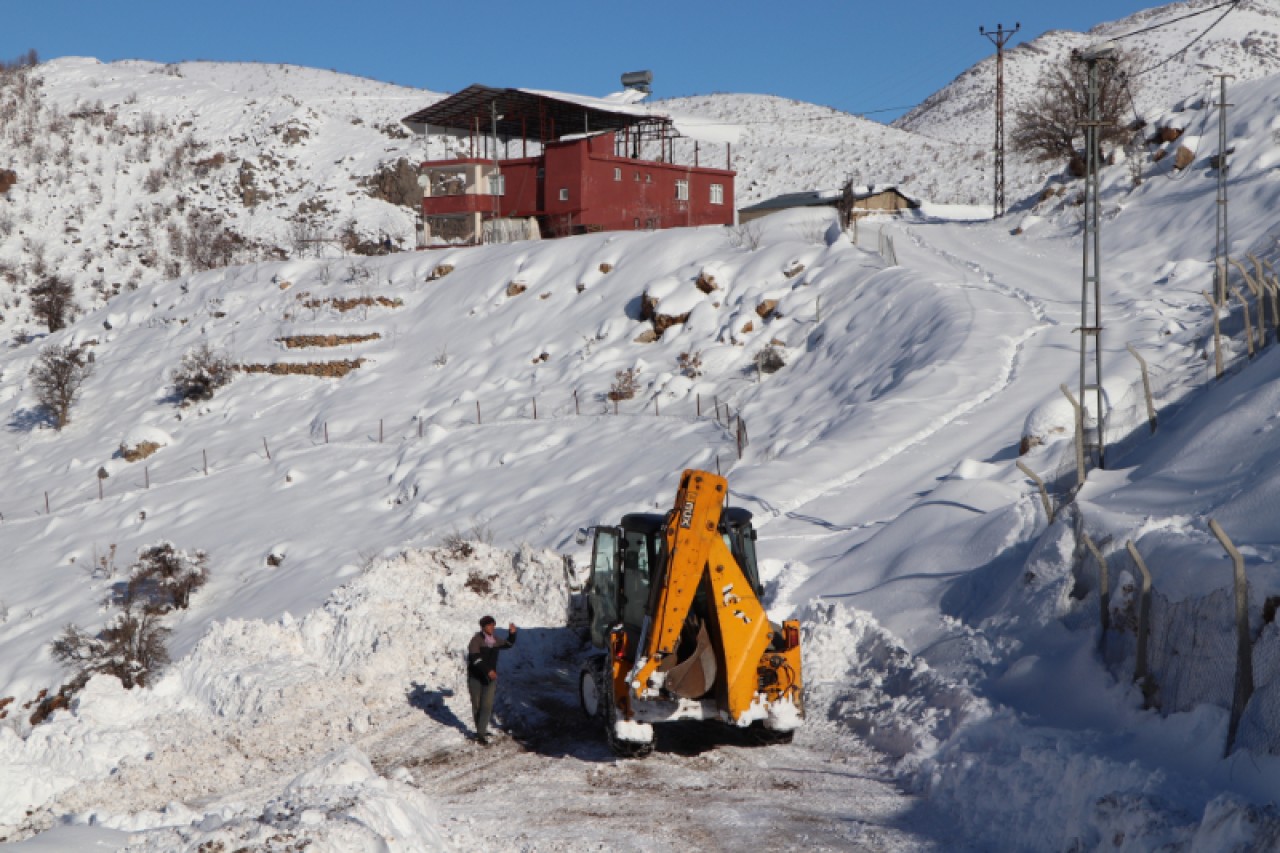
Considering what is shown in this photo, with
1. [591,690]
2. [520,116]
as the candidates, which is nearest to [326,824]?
[591,690]

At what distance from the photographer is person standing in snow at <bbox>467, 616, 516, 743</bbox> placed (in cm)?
1248

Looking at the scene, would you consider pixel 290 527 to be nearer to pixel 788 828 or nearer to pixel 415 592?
pixel 415 592

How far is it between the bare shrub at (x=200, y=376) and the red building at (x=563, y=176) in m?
16.2

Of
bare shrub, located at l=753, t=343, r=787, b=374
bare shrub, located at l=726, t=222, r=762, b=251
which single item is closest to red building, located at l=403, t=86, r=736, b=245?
bare shrub, located at l=726, t=222, r=762, b=251

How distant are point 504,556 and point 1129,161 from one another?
38.7m

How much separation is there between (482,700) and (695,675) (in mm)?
2938

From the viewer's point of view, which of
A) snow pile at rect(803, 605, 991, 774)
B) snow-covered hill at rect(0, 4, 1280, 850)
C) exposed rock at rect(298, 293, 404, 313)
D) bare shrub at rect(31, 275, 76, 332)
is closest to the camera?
snow-covered hill at rect(0, 4, 1280, 850)

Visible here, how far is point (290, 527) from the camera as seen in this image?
31266 millimetres

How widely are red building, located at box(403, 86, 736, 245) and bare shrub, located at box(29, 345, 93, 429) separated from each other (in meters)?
19.1

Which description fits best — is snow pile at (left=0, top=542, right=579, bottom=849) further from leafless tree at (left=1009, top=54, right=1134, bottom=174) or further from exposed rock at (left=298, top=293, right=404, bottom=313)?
leafless tree at (left=1009, top=54, right=1134, bottom=174)

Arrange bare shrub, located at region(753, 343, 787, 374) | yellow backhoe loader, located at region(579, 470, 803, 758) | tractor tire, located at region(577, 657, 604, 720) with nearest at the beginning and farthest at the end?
yellow backhoe loader, located at region(579, 470, 803, 758)
tractor tire, located at region(577, 657, 604, 720)
bare shrub, located at region(753, 343, 787, 374)

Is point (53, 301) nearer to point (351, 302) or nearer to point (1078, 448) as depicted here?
point (351, 302)

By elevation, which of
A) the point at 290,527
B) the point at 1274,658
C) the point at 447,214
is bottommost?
the point at 290,527

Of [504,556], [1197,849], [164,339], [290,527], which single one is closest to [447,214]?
[164,339]
